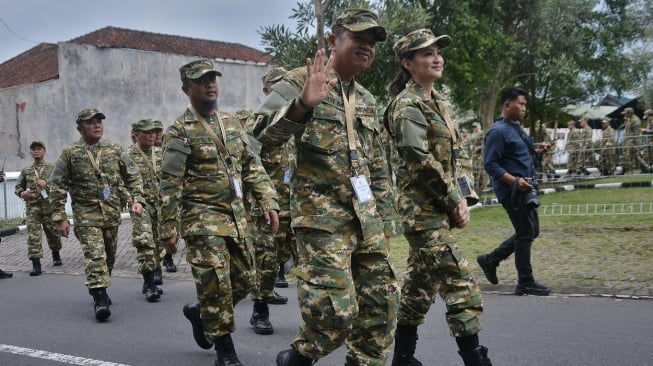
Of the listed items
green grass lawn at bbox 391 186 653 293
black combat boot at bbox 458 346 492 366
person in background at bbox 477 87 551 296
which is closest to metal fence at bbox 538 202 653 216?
green grass lawn at bbox 391 186 653 293

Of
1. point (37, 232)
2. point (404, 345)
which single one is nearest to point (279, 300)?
point (404, 345)

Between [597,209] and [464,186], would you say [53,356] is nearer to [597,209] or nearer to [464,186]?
[464,186]

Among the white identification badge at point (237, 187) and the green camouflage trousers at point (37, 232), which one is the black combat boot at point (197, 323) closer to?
the white identification badge at point (237, 187)

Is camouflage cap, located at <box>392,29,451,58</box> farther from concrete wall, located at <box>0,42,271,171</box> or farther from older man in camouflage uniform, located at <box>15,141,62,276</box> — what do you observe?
concrete wall, located at <box>0,42,271,171</box>

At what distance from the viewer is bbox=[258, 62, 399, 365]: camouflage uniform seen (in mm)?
3613

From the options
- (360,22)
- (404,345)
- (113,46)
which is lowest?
(404,345)

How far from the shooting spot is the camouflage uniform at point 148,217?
820 centimetres

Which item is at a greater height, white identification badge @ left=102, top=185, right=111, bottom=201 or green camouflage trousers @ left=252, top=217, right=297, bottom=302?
white identification badge @ left=102, top=185, right=111, bottom=201

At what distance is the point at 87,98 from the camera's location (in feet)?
97.2

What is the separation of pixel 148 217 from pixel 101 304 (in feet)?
5.44

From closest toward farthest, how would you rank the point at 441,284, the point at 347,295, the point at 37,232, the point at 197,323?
the point at 347,295
the point at 441,284
the point at 197,323
the point at 37,232

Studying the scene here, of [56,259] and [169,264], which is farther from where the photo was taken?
[56,259]

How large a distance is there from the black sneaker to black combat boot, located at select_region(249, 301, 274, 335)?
107 inches

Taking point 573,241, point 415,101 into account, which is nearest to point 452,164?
point 415,101
